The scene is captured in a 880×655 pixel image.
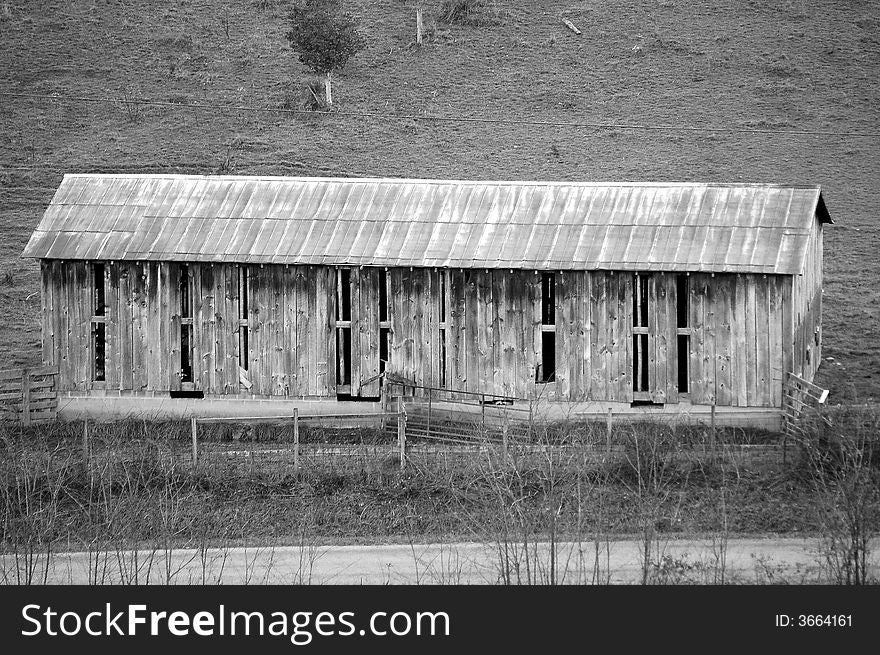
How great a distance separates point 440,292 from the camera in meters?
29.8

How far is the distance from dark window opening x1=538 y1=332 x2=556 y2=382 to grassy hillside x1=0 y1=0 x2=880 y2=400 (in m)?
14.7

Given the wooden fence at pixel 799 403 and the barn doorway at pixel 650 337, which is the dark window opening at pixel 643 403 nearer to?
the barn doorway at pixel 650 337

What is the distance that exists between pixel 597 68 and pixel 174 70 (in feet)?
68.1

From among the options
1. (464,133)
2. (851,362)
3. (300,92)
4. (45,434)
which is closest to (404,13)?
(300,92)

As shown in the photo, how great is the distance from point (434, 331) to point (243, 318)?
455cm

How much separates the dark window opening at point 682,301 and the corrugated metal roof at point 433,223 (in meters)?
0.55

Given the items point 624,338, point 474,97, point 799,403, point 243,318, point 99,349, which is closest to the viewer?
point 799,403

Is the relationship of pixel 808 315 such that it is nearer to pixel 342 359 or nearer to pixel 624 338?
pixel 624 338

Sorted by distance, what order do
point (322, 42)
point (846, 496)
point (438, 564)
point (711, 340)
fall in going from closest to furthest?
point (846, 496)
point (438, 564)
point (711, 340)
point (322, 42)

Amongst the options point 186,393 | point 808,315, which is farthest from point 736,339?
point 186,393

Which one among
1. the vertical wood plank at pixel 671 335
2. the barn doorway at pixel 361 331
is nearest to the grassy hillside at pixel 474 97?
the vertical wood plank at pixel 671 335

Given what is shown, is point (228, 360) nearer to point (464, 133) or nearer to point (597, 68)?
point (464, 133)

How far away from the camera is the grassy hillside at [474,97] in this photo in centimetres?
5159

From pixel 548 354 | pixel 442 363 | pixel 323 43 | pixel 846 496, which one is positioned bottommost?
pixel 846 496
